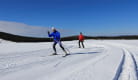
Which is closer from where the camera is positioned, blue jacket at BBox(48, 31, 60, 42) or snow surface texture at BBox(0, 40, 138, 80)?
snow surface texture at BBox(0, 40, 138, 80)

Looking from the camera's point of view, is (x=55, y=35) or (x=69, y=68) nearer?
(x=69, y=68)

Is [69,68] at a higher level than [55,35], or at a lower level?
lower

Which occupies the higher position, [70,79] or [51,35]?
[51,35]

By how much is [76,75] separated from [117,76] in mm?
1224

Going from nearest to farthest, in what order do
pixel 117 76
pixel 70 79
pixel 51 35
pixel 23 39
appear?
pixel 70 79, pixel 117 76, pixel 51 35, pixel 23 39

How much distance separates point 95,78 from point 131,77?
1028 mm

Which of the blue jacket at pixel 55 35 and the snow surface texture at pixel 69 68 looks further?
the blue jacket at pixel 55 35

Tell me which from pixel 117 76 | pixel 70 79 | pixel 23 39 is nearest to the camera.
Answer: pixel 70 79

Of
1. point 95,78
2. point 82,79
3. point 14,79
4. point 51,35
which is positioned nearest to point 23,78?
point 14,79

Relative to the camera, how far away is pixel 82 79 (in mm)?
4848

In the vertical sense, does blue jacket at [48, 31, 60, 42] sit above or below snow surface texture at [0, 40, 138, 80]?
above

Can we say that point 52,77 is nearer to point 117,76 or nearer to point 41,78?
point 41,78

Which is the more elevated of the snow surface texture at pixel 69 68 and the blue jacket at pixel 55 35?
the blue jacket at pixel 55 35

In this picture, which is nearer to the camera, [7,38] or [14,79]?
[14,79]
